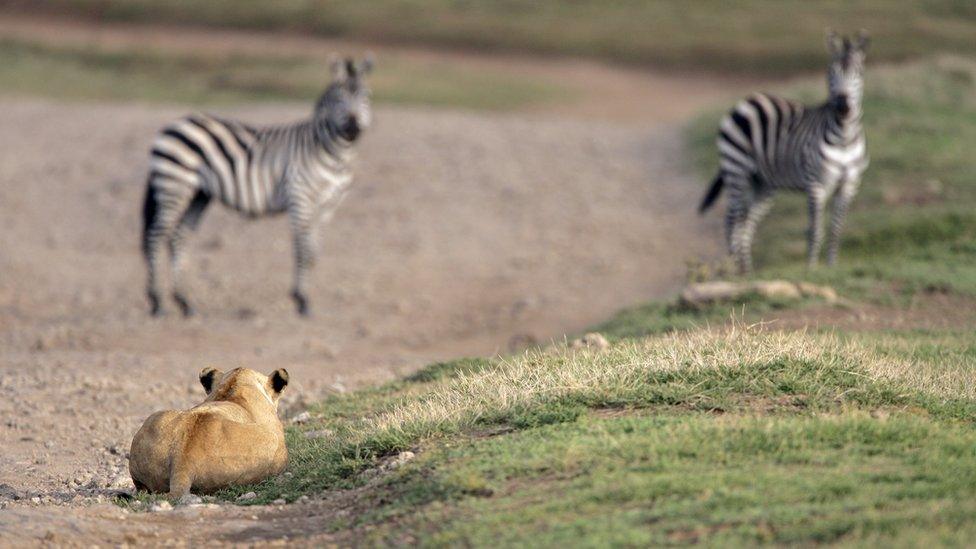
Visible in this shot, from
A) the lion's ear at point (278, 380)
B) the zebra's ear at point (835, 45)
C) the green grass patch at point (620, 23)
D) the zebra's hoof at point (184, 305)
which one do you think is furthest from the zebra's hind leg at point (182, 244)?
the green grass patch at point (620, 23)

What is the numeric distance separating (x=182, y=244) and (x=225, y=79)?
15.3 m

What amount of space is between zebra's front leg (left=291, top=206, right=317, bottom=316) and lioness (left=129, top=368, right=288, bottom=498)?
7.78m

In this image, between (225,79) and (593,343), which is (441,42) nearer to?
(225,79)

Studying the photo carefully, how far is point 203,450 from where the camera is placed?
6.47m

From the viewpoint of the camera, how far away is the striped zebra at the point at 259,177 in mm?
14570

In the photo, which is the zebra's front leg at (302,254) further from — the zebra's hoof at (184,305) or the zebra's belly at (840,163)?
the zebra's belly at (840,163)

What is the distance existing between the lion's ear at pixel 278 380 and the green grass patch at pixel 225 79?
804 inches

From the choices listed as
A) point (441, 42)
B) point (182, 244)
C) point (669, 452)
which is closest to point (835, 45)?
point (182, 244)

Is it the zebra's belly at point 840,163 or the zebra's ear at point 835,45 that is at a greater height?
the zebra's ear at point 835,45

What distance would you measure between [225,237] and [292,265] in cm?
166

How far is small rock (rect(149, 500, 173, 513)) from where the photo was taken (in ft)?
19.9

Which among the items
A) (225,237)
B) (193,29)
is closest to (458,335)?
(225,237)

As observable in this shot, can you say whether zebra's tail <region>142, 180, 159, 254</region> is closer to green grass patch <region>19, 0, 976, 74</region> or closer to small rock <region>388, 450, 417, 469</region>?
small rock <region>388, 450, 417, 469</region>

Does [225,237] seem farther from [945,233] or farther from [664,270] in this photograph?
[945,233]
